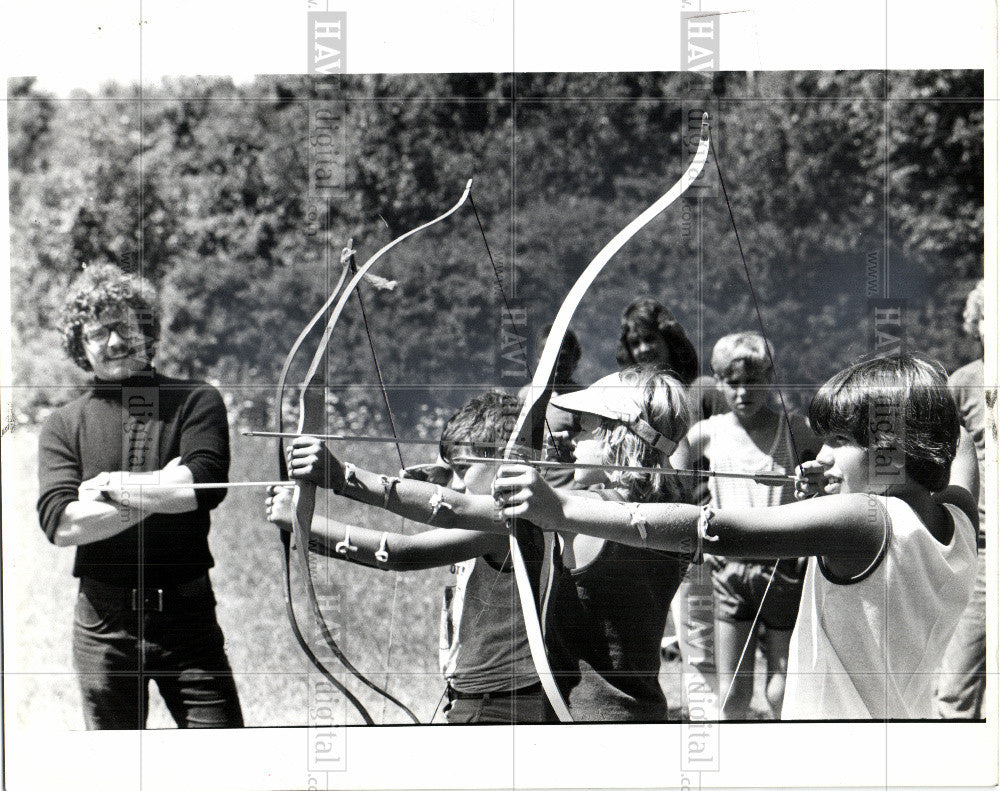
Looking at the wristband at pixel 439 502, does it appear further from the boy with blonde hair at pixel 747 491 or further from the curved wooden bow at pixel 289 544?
the boy with blonde hair at pixel 747 491

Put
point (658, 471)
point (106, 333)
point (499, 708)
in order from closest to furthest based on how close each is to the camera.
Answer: point (658, 471) → point (106, 333) → point (499, 708)

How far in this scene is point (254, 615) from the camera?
298cm

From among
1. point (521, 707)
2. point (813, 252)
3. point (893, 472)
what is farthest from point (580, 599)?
point (813, 252)

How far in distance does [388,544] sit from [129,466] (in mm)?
764

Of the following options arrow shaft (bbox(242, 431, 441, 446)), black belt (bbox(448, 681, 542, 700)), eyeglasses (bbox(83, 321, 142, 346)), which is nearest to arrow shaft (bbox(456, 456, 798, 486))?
arrow shaft (bbox(242, 431, 441, 446))

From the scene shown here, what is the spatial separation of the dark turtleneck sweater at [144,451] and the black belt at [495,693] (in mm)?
800

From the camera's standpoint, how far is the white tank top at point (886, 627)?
9.53 ft

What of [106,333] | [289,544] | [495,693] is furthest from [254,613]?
[106,333]

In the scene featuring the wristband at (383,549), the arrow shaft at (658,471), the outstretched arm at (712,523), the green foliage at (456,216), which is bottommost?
the wristband at (383,549)

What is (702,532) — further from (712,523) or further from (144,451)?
(144,451)

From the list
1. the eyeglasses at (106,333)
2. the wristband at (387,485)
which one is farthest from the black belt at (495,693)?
the eyeglasses at (106,333)

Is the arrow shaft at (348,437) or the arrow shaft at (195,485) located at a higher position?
the arrow shaft at (348,437)

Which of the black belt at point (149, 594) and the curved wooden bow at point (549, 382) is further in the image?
the black belt at point (149, 594)

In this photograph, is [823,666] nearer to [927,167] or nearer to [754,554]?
[754,554]
